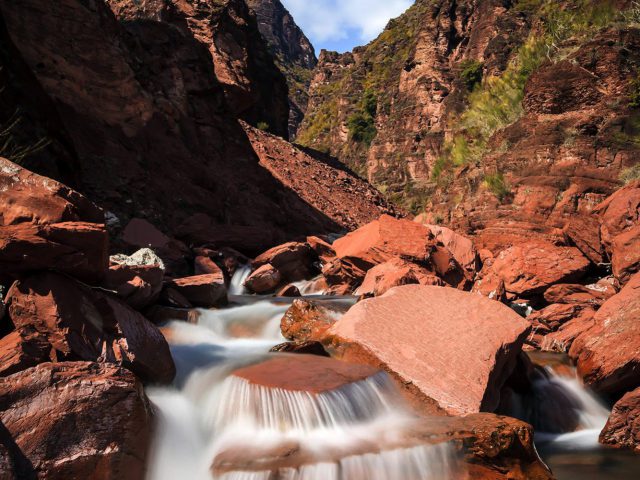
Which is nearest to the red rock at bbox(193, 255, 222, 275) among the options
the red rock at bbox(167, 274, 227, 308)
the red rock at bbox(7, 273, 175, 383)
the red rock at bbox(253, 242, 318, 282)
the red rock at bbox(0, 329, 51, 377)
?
the red rock at bbox(253, 242, 318, 282)

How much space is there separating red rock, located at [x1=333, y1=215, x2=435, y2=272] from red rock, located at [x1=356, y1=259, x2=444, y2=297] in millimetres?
741

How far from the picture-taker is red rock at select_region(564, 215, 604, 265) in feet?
29.5

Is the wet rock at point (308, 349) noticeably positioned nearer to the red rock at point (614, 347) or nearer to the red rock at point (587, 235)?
the red rock at point (614, 347)

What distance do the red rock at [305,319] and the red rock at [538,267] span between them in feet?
12.0

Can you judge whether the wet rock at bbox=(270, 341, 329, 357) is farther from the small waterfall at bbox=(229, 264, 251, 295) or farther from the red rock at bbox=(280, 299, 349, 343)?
the small waterfall at bbox=(229, 264, 251, 295)

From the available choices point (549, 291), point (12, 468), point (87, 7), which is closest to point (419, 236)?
point (549, 291)

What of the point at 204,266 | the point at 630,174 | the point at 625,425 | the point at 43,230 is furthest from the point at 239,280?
the point at 630,174

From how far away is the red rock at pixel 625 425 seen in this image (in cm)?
544

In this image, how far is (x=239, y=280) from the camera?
12.4 m

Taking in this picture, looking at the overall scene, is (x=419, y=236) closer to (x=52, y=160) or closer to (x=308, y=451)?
(x=308, y=451)

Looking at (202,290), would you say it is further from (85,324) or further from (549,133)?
(549,133)

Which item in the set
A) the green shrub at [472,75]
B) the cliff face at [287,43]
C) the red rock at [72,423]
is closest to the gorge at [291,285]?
the red rock at [72,423]

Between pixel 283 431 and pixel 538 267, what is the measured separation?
6.45 m

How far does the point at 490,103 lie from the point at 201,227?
9.50 metres
